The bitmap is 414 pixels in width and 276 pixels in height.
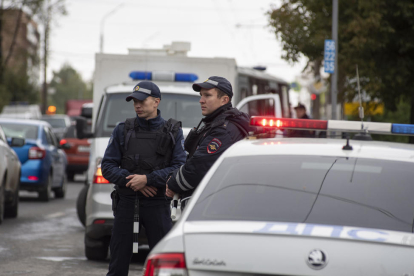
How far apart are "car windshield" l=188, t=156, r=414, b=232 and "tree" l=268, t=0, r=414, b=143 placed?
1173 centimetres

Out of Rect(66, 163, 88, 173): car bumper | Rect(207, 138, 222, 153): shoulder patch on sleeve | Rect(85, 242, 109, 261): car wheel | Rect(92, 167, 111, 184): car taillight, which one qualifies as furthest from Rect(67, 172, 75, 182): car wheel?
Rect(207, 138, 222, 153): shoulder patch on sleeve

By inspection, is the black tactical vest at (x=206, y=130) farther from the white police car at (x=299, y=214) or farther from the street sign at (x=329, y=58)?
the street sign at (x=329, y=58)

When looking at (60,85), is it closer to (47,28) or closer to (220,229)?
(47,28)

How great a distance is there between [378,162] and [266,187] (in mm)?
585

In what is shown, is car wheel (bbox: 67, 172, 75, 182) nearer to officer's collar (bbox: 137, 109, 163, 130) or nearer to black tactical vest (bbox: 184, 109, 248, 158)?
officer's collar (bbox: 137, 109, 163, 130)

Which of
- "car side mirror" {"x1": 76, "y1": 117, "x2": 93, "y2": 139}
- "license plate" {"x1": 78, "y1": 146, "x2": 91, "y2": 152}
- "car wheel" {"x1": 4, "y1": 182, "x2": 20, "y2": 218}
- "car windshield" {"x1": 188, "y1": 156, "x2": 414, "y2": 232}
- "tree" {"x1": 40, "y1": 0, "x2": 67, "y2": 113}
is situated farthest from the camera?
"tree" {"x1": 40, "y1": 0, "x2": 67, "y2": 113}

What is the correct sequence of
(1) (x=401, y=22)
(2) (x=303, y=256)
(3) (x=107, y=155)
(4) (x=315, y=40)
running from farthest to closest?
(4) (x=315, y=40), (1) (x=401, y=22), (3) (x=107, y=155), (2) (x=303, y=256)

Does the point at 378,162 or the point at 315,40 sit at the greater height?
the point at 315,40

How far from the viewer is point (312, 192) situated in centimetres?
404

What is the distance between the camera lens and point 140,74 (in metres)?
11.9

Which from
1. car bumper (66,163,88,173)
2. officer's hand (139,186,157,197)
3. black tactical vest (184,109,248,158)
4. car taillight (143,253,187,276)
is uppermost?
black tactical vest (184,109,248,158)

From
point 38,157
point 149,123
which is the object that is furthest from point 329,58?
point 149,123

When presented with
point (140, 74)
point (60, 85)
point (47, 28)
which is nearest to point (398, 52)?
point (140, 74)

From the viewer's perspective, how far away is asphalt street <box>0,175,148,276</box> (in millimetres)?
8570
